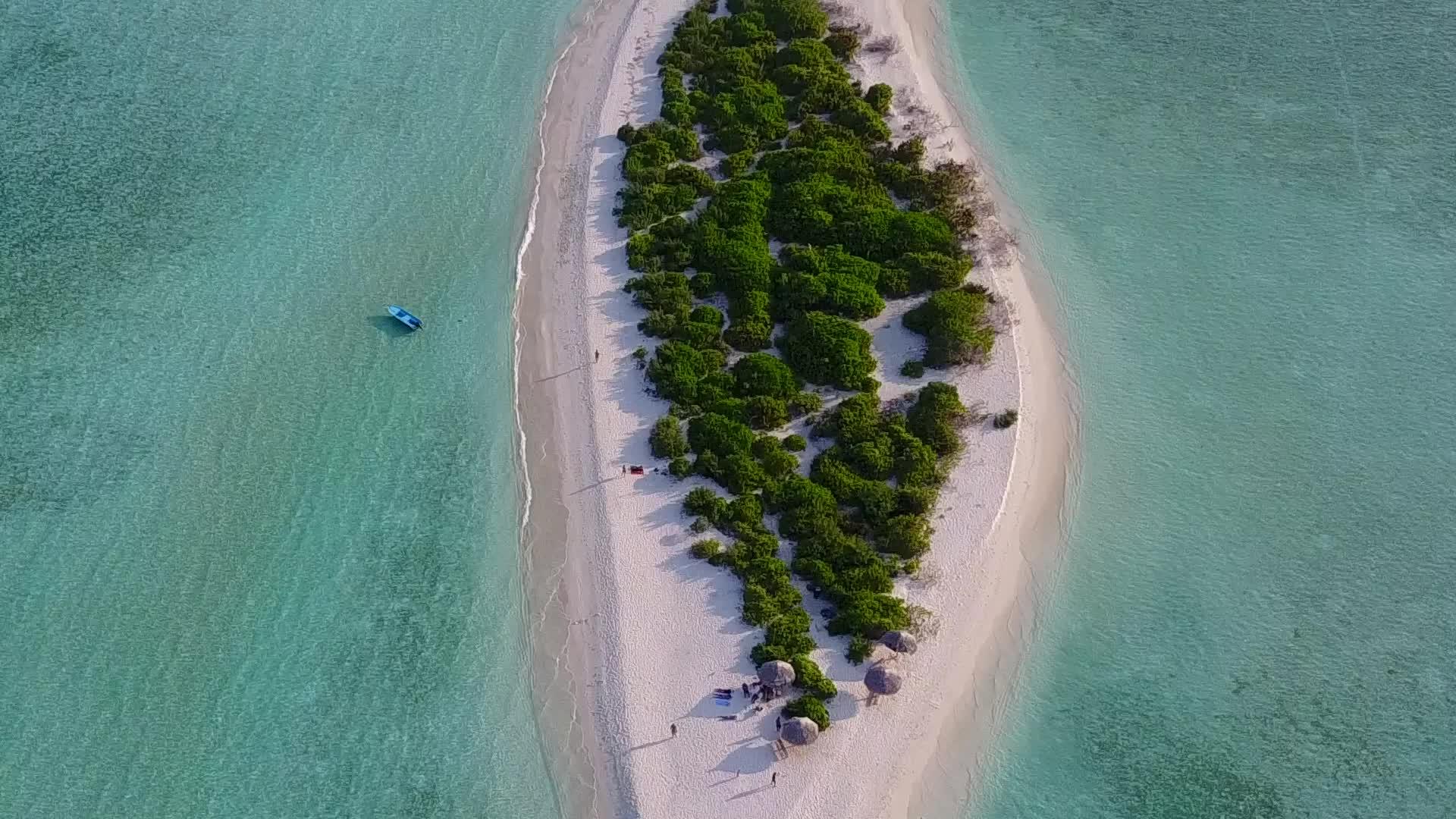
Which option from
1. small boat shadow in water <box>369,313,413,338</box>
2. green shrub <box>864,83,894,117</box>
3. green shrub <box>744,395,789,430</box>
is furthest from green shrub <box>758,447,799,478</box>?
green shrub <box>864,83,894,117</box>

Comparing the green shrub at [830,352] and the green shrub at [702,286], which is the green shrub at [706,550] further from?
the green shrub at [702,286]

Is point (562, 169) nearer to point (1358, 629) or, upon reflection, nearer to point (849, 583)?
point (849, 583)

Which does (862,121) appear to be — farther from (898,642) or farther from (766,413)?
(898,642)

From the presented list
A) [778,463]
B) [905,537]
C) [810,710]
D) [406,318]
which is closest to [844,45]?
[406,318]

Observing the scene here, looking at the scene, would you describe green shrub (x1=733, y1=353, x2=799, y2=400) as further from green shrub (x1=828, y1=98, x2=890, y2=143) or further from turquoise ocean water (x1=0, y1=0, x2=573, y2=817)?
green shrub (x1=828, y1=98, x2=890, y2=143)

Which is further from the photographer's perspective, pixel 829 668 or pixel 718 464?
pixel 718 464

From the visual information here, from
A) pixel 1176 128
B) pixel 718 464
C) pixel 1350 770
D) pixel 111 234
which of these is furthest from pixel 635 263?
pixel 1350 770

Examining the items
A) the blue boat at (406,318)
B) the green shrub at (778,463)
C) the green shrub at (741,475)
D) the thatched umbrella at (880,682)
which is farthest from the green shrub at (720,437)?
the blue boat at (406,318)
